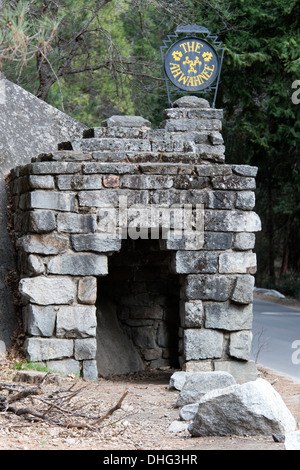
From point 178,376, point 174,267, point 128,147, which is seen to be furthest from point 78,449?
point 128,147

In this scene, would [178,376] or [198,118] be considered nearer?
[178,376]

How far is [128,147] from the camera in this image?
9008 mm

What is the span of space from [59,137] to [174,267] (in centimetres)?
329

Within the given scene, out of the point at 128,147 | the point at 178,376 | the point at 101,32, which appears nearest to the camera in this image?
the point at 178,376

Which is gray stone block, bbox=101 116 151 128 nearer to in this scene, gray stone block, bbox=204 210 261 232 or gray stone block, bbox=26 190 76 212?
gray stone block, bbox=26 190 76 212

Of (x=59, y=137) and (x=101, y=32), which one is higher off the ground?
(x=101, y=32)

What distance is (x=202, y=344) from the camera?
28.5 feet

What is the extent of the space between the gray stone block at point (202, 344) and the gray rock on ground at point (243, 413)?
2.98 m

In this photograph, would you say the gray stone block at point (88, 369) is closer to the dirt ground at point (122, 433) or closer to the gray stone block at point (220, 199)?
the dirt ground at point (122, 433)

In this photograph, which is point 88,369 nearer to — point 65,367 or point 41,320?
point 65,367

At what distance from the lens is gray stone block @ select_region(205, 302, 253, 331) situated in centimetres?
871

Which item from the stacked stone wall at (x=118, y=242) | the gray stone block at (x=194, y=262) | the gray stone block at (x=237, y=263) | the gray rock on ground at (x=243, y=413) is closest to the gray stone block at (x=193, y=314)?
the stacked stone wall at (x=118, y=242)

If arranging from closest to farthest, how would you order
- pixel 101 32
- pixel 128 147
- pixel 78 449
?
pixel 78 449
pixel 128 147
pixel 101 32

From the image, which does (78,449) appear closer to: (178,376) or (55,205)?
(178,376)
